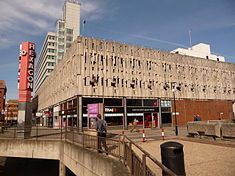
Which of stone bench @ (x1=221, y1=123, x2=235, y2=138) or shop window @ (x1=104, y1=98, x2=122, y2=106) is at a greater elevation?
shop window @ (x1=104, y1=98, x2=122, y2=106)

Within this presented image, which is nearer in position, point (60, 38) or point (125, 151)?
point (125, 151)

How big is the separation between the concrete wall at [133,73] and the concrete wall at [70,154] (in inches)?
432

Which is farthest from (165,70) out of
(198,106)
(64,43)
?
(64,43)

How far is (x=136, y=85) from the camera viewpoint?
29328mm

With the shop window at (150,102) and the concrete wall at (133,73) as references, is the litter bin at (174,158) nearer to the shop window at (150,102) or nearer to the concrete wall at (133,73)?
the concrete wall at (133,73)

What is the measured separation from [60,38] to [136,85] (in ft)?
201

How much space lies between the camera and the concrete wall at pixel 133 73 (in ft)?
83.5

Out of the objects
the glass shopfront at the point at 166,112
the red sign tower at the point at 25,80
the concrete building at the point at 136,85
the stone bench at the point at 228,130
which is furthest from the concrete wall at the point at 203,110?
the red sign tower at the point at 25,80

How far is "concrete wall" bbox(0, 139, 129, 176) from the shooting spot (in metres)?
6.83

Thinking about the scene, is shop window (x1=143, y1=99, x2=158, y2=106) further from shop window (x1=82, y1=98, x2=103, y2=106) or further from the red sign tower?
A: the red sign tower

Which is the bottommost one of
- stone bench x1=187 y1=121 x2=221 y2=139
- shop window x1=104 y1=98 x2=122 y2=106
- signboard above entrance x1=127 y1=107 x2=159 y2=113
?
stone bench x1=187 y1=121 x2=221 y2=139

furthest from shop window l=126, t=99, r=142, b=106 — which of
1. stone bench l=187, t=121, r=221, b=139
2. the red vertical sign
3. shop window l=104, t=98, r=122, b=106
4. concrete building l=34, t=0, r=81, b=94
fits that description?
concrete building l=34, t=0, r=81, b=94

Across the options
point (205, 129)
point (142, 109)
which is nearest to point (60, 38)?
point (142, 109)

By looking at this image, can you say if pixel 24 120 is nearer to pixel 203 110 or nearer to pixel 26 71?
pixel 26 71
